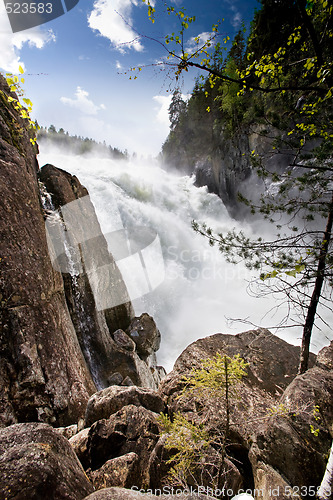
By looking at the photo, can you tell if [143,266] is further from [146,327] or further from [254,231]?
[254,231]

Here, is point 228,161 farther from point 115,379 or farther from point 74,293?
point 115,379

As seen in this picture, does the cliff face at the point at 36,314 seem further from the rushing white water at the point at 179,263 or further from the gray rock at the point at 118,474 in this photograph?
the rushing white water at the point at 179,263

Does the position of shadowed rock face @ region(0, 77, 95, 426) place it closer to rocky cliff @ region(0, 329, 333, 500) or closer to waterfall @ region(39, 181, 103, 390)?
rocky cliff @ region(0, 329, 333, 500)

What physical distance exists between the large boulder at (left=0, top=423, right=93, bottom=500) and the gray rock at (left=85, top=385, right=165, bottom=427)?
2.51 m

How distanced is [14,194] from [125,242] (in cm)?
1721

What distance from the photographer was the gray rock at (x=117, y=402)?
4.69 meters

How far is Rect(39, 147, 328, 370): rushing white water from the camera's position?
811 inches

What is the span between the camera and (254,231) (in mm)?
25312

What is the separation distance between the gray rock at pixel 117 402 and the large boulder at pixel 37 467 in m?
2.51

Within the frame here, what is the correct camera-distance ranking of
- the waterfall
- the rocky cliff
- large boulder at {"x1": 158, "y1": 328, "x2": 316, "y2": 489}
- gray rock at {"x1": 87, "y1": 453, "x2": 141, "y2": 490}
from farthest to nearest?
1. the waterfall
2. large boulder at {"x1": 158, "y1": 328, "x2": 316, "y2": 489}
3. gray rock at {"x1": 87, "y1": 453, "x2": 141, "y2": 490}
4. the rocky cliff

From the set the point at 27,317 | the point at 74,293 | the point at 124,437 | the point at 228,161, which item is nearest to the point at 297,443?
the point at 124,437

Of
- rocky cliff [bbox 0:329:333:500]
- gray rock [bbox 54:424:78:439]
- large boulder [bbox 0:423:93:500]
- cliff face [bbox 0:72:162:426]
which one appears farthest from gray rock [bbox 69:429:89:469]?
large boulder [bbox 0:423:93:500]

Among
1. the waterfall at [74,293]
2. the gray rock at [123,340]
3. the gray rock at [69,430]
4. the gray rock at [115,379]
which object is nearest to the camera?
the gray rock at [69,430]

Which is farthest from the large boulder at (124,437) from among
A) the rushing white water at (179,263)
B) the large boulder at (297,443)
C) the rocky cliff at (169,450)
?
the rushing white water at (179,263)
